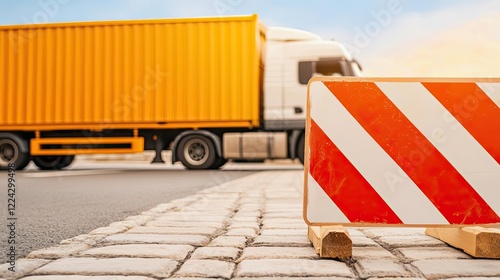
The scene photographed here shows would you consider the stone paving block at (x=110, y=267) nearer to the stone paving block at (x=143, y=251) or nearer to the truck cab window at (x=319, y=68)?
the stone paving block at (x=143, y=251)

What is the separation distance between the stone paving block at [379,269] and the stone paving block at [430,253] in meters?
0.22

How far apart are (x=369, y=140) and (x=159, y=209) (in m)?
2.67

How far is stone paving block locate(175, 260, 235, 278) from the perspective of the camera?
2562 millimetres

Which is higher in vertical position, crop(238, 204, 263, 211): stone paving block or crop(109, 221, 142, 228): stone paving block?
crop(109, 221, 142, 228): stone paving block

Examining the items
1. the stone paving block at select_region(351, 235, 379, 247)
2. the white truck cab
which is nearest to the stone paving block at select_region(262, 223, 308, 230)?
the stone paving block at select_region(351, 235, 379, 247)

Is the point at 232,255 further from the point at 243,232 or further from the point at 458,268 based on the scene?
the point at 458,268

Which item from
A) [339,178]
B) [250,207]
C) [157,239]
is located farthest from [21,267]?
[250,207]

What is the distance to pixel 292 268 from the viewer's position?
2695 mm

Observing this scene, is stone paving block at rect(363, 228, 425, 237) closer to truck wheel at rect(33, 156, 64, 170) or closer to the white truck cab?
the white truck cab

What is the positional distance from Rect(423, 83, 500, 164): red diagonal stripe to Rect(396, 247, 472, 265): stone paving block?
1.70ft

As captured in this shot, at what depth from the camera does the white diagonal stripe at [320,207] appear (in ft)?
10.1

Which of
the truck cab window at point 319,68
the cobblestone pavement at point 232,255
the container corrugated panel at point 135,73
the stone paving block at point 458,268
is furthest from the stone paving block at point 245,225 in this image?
the container corrugated panel at point 135,73

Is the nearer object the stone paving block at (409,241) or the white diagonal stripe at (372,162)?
the white diagonal stripe at (372,162)

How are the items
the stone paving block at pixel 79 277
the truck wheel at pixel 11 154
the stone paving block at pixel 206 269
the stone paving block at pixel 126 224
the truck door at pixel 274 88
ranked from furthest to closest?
the truck wheel at pixel 11 154, the truck door at pixel 274 88, the stone paving block at pixel 126 224, the stone paving block at pixel 206 269, the stone paving block at pixel 79 277
